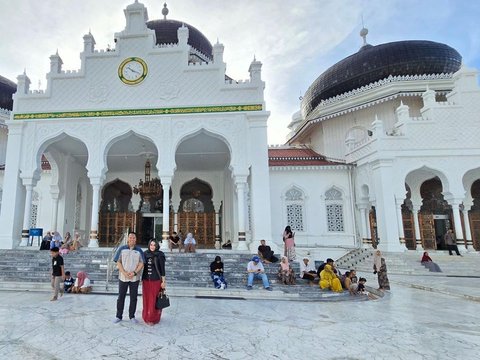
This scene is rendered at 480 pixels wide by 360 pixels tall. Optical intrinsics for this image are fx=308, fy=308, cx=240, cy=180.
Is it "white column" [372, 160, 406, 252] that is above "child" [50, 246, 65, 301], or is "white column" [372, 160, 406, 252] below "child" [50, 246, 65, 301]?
above

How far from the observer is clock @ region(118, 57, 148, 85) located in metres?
12.2

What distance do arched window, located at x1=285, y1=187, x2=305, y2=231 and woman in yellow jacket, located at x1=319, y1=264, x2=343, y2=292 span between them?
824 cm

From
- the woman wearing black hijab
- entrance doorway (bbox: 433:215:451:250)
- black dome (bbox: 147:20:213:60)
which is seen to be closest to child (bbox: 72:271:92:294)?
the woman wearing black hijab

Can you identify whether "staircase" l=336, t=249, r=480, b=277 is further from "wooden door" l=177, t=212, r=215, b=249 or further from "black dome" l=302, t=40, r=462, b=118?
"black dome" l=302, t=40, r=462, b=118

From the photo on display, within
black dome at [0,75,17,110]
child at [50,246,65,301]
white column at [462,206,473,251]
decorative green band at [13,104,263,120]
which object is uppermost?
black dome at [0,75,17,110]

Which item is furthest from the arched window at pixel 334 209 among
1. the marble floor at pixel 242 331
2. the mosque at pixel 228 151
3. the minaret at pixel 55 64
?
the minaret at pixel 55 64

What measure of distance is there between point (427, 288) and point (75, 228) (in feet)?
49.1

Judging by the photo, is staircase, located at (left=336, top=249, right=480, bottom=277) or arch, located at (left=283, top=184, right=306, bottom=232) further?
arch, located at (left=283, top=184, right=306, bottom=232)

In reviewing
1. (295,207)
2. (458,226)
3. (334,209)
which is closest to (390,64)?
(334,209)

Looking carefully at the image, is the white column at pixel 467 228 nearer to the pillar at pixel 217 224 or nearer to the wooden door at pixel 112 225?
the pillar at pixel 217 224

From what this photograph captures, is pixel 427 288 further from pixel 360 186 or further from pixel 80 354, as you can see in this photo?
pixel 80 354

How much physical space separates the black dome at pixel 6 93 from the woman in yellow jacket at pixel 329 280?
73.4ft

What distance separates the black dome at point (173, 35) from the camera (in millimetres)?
19094

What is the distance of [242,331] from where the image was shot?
4273 mm
